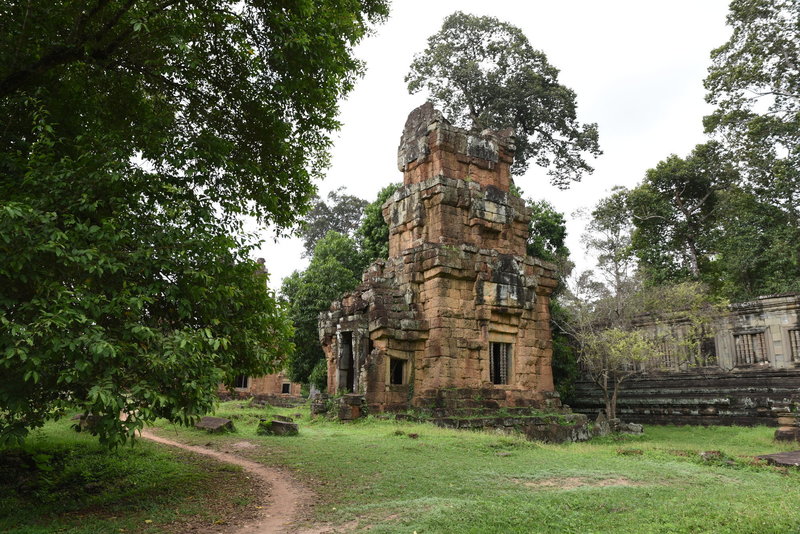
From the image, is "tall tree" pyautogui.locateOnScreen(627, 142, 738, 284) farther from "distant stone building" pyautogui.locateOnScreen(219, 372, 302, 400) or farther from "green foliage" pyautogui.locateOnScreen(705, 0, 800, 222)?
"distant stone building" pyautogui.locateOnScreen(219, 372, 302, 400)

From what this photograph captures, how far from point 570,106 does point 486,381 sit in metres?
19.7

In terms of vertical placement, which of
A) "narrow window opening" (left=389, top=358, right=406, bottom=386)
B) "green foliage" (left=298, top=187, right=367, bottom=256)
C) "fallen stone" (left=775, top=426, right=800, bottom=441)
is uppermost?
"green foliage" (left=298, top=187, right=367, bottom=256)

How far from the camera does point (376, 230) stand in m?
25.5

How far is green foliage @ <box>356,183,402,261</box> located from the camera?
25109 mm

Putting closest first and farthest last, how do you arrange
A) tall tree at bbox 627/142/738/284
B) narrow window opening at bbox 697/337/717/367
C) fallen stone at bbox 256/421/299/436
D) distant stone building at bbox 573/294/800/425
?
1. fallen stone at bbox 256/421/299/436
2. distant stone building at bbox 573/294/800/425
3. narrow window opening at bbox 697/337/717/367
4. tall tree at bbox 627/142/738/284

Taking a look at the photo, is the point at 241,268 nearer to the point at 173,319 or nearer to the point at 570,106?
the point at 173,319

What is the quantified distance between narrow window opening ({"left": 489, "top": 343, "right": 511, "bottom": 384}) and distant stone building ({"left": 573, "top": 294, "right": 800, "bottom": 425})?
245 inches

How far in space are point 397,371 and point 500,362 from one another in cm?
320

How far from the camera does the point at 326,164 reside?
9.52 m

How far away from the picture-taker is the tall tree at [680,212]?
29.9 meters

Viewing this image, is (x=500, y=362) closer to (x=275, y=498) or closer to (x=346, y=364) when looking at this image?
(x=346, y=364)

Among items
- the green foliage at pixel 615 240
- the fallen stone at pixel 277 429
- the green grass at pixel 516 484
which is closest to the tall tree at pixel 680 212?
the green foliage at pixel 615 240

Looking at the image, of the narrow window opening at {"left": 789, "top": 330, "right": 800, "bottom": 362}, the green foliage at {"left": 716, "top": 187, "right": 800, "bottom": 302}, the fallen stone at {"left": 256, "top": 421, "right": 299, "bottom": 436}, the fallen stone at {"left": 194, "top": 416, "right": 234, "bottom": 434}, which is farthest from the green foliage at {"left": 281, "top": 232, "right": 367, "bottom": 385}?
the green foliage at {"left": 716, "top": 187, "right": 800, "bottom": 302}

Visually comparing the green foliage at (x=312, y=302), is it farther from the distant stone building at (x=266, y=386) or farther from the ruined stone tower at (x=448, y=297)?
the distant stone building at (x=266, y=386)
